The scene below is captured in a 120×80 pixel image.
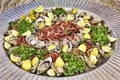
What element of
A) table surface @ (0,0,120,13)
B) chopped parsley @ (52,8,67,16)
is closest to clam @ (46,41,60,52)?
chopped parsley @ (52,8,67,16)

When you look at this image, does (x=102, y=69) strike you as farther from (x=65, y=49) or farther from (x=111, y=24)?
(x=111, y=24)

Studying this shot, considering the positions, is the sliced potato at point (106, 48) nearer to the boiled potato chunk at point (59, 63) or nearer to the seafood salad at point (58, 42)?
the seafood salad at point (58, 42)

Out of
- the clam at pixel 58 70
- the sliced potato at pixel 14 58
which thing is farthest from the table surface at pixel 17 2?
the clam at pixel 58 70

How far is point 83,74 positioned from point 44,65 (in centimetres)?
18

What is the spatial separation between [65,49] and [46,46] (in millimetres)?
100

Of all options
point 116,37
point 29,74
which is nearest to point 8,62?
point 29,74

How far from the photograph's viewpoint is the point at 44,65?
4.04ft

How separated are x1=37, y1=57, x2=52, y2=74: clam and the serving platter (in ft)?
0.14

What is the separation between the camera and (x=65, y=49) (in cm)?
130

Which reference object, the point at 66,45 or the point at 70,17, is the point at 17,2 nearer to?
the point at 70,17

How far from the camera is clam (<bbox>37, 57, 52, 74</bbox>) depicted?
121 centimetres

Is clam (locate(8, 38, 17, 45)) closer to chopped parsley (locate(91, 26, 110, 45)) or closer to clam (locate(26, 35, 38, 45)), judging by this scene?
clam (locate(26, 35, 38, 45))

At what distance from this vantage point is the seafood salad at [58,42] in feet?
4.03

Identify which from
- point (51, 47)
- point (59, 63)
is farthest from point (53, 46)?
point (59, 63)
